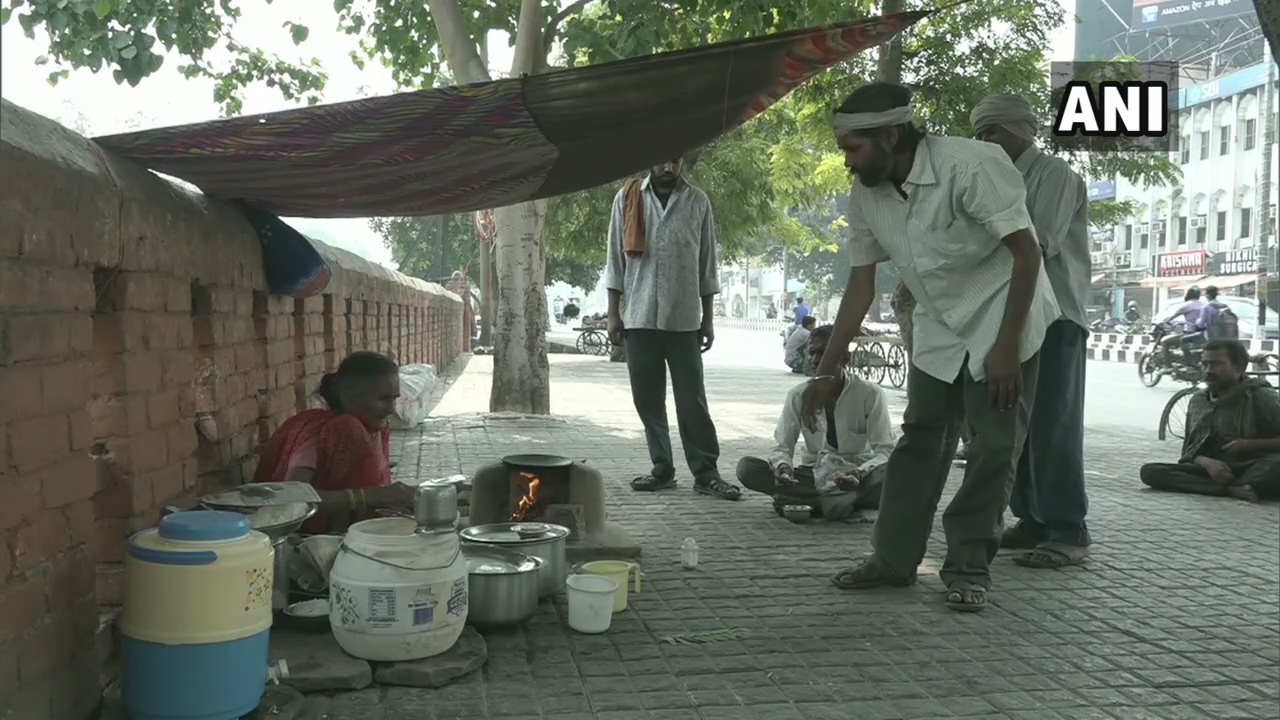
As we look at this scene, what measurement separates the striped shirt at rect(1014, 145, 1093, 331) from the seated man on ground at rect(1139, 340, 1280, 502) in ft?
7.39

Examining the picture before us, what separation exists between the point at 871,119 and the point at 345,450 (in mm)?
2264

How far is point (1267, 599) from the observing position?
3818 millimetres

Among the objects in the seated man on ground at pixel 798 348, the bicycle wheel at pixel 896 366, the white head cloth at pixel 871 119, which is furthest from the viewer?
the seated man on ground at pixel 798 348

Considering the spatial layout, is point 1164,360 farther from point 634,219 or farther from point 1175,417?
point 634,219

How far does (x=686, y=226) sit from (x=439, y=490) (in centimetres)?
289

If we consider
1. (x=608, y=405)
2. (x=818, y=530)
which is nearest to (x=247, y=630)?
(x=818, y=530)

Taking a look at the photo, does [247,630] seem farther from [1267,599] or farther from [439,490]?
[1267,599]

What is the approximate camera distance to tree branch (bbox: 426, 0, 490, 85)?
8.96 meters

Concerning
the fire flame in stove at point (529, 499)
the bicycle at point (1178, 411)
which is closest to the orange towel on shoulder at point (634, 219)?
the fire flame in stove at point (529, 499)

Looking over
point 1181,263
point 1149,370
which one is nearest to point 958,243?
point 1149,370

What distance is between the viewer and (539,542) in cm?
358

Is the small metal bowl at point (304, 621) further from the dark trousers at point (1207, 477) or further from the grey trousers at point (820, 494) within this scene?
the dark trousers at point (1207, 477)

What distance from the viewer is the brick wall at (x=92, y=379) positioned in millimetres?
2066

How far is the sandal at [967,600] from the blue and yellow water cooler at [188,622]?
2377 millimetres
